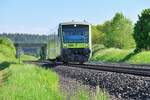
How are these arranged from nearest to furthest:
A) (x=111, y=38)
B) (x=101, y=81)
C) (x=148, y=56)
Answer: (x=101, y=81), (x=148, y=56), (x=111, y=38)

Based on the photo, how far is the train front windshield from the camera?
4197 cm

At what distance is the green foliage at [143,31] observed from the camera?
64.6m

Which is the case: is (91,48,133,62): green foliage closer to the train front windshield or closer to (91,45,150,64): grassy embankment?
(91,45,150,64): grassy embankment

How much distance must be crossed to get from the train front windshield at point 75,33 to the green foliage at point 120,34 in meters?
64.6

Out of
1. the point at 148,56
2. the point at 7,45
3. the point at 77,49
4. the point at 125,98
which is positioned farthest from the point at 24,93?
the point at 7,45

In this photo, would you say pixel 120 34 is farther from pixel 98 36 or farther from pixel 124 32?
pixel 98 36

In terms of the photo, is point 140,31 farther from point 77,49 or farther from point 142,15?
point 77,49

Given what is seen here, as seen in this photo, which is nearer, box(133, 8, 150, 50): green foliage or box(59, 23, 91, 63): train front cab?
box(59, 23, 91, 63): train front cab

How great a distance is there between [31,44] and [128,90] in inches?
5076

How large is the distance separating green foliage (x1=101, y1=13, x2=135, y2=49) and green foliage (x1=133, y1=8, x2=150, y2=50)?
39072mm

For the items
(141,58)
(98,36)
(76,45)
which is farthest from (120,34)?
(76,45)

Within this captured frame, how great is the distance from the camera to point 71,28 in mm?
42500

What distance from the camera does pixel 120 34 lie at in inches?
4230

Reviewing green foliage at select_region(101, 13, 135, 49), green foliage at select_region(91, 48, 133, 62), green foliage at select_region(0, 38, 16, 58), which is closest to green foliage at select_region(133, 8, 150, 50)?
green foliage at select_region(91, 48, 133, 62)
